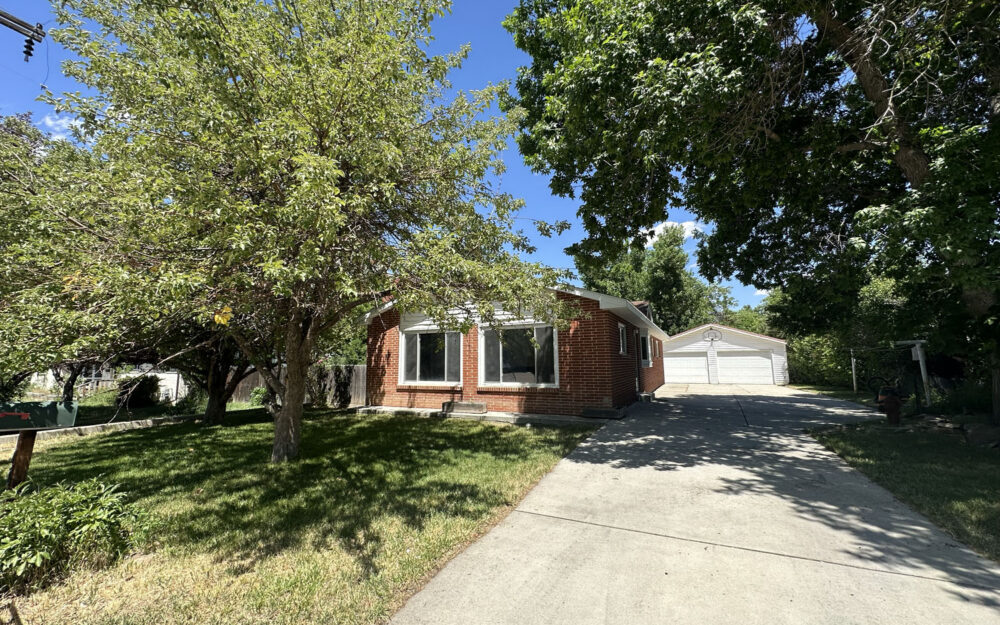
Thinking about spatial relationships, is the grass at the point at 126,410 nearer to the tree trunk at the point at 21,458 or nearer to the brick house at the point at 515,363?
the brick house at the point at 515,363

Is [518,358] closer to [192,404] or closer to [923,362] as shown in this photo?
[923,362]

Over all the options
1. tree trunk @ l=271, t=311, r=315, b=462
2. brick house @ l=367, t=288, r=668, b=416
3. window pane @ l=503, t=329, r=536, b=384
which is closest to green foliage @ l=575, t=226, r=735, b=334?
brick house @ l=367, t=288, r=668, b=416

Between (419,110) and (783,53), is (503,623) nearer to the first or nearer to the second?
(419,110)

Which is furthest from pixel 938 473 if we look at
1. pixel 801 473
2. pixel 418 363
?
pixel 418 363

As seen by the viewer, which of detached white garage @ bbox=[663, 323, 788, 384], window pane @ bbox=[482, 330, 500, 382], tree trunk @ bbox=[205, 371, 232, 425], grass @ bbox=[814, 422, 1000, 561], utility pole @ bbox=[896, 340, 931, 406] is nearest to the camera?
grass @ bbox=[814, 422, 1000, 561]

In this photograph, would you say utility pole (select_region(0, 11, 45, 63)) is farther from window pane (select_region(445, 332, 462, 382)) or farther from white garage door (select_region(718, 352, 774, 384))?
white garage door (select_region(718, 352, 774, 384))

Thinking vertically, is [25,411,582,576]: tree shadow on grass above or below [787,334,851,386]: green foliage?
below

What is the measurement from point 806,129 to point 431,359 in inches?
423

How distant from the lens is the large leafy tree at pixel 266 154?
3781mm

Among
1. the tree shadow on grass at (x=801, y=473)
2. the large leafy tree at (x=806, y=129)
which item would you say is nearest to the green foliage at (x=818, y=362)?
the tree shadow on grass at (x=801, y=473)

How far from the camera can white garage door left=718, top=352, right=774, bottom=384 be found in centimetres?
2456

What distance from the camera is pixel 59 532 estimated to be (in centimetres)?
299

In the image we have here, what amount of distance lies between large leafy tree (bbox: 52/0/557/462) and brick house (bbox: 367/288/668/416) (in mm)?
4455

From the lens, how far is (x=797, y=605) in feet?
8.75
